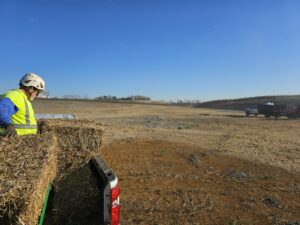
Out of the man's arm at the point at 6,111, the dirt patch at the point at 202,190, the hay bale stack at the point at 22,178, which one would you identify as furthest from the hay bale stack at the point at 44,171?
the dirt patch at the point at 202,190

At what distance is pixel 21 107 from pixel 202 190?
18.4 feet

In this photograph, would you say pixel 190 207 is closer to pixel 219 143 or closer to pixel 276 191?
pixel 276 191

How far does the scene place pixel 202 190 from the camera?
32.2 ft

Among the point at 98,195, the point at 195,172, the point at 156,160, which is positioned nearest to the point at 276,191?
the point at 195,172

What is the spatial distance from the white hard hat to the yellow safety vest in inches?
5.4

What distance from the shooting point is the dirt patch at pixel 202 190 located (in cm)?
798

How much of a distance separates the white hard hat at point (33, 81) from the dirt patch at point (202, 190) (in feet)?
10.5

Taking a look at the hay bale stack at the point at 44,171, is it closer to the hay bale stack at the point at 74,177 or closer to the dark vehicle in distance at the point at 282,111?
the hay bale stack at the point at 74,177

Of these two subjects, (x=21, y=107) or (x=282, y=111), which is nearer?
(x=21, y=107)

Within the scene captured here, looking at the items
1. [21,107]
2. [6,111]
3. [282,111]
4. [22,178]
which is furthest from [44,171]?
[282,111]

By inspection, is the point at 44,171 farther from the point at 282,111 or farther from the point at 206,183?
the point at 282,111

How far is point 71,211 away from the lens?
4.51 meters

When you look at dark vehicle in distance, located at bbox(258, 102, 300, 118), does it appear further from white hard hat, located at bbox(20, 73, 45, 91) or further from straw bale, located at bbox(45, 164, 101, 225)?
straw bale, located at bbox(45, 164, 101, 225)

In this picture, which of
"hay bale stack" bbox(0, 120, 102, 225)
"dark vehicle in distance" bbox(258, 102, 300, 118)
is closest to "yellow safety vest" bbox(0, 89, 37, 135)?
"hay bale stack" bbox(0, 120, 102, 225)
